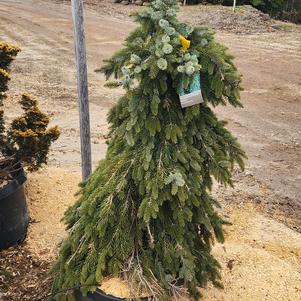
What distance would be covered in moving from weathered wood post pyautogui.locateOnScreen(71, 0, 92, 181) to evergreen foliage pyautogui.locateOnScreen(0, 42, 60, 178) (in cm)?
78

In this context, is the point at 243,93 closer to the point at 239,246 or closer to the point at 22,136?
the point at 239,246

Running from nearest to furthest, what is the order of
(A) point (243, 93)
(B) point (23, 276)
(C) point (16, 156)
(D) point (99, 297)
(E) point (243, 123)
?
(D) point (99, 297), (B) point (23, 276), (C) point (16, 156), (E) point (243, 123), (A) point (243, 93)

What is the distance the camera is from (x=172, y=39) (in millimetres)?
3160

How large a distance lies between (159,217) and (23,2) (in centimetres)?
2164

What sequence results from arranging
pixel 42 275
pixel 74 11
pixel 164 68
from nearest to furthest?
pixel 164 68 < pixel 74 11 < pixel 42 275

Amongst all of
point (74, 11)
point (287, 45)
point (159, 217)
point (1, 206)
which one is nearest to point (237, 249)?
point (159, 217)

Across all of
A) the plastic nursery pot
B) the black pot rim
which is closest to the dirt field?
the black pot rim

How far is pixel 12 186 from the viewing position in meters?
4.72

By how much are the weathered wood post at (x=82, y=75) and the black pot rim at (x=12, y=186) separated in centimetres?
73

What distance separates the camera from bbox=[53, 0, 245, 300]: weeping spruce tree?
10.4 feet

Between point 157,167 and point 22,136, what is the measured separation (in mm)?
2249

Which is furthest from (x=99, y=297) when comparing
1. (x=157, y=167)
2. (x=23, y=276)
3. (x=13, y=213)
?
(x=13, y=213)

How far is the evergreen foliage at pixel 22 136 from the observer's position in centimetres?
500

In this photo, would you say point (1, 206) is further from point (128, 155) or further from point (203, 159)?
point (203, 159)
